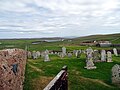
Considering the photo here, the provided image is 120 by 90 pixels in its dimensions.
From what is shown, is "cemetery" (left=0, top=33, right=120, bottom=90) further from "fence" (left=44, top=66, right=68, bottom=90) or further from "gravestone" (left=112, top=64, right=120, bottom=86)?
"fence" (left=44, top=66, right=68, bottom=90)

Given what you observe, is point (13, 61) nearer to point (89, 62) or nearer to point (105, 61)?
point (89, 62)

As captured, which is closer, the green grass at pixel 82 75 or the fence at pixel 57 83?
the fence at pixel 57 83

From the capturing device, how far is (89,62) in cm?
2780

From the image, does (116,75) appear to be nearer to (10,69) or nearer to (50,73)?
(50,73)

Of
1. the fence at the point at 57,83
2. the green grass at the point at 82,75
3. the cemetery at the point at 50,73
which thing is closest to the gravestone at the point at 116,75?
the cemetery at the point at 50,73

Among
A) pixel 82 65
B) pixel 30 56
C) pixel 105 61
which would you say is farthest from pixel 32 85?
pixel 30 56

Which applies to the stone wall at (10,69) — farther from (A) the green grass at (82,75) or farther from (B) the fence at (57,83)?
(B) the fence at (57,83)

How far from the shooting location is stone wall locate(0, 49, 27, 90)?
53.7ft

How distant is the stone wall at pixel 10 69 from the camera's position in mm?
16359

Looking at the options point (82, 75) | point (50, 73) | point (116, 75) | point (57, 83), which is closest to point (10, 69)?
point (50, 73)

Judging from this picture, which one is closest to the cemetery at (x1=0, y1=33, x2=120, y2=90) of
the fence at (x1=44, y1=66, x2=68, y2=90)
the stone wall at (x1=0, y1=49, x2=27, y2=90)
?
the stone wall at (x1=0, y1=49, x2=27, y2=90)

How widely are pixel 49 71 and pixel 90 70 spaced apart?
4817 mm

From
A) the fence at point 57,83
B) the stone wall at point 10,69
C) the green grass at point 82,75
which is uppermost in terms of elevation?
the fence at point 57,83

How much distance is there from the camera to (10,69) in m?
17.4
